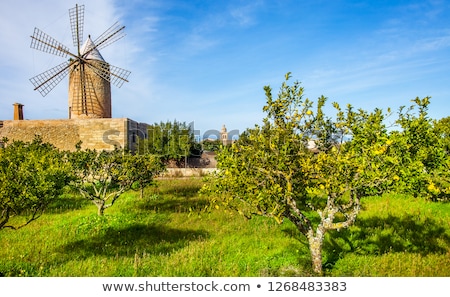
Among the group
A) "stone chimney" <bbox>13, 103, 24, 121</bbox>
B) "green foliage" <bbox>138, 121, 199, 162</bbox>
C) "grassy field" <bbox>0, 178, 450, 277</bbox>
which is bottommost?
"grassy field" <bbox>0, 178, 450, 277</bbox>

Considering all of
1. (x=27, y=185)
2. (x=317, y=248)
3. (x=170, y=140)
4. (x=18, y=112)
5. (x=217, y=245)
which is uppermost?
(x=18, y=112)

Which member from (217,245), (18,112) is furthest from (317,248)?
(18,112)

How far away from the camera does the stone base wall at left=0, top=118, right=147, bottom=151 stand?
24.5 m

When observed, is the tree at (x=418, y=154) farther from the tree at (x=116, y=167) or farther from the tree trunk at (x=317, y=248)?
the tree at (x=116, y=167)

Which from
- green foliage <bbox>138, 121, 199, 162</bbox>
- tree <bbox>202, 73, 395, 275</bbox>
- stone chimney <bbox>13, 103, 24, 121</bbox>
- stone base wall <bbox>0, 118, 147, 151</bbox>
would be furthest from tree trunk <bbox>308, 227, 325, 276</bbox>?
stone chimney <bbox>13, 103, 24, 121</bbox>

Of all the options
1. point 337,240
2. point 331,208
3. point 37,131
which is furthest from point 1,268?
point 37,131

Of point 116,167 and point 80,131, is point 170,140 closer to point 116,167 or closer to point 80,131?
point 80,131

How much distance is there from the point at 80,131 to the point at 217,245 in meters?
21.1

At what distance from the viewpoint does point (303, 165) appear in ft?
19.4

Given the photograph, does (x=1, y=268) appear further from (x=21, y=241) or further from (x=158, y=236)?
(x=158, y=236)

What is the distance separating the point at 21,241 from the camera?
8.93m

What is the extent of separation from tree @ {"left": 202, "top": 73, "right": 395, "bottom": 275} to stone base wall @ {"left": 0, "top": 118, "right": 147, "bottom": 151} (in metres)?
19.9

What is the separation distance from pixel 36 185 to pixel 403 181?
746cm

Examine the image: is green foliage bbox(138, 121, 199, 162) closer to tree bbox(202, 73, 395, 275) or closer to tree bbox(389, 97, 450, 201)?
tree bbox(202, 73, 395, 275)
